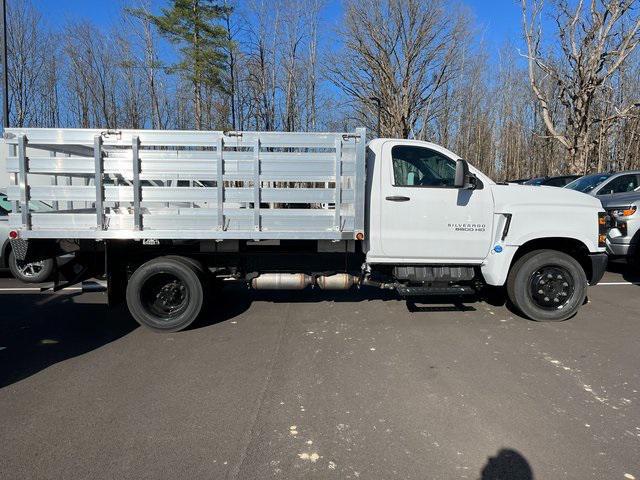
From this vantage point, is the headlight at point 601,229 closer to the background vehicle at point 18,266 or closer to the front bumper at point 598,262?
the front bumper at point 598,262

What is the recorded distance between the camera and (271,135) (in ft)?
16.3

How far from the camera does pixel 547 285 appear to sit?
225 inches

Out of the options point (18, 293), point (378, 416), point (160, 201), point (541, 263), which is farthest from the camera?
point (18, 293)

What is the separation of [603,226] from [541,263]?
1.03 meters

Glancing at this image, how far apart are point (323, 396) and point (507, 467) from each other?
1.50 m

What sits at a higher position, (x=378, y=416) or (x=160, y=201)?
(x=160, y=201)

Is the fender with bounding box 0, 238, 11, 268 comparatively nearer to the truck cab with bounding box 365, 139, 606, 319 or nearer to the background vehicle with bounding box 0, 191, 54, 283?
the background vehicle with bounding box 0, 191, 54, 283

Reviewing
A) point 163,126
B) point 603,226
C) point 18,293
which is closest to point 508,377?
point 603,226

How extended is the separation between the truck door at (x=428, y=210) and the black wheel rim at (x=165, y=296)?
2.64 m

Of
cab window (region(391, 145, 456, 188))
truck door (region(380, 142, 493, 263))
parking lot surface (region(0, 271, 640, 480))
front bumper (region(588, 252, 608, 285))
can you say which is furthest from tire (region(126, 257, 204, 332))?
front bumper (region(588, 252, 608, 285))

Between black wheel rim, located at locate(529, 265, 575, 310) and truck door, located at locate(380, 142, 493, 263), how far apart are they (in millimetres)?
796

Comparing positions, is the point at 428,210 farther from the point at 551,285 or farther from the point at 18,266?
the point at 18,266

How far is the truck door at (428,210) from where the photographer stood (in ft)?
18.0

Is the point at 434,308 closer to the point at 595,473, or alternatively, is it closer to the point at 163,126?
the point at 595,473
